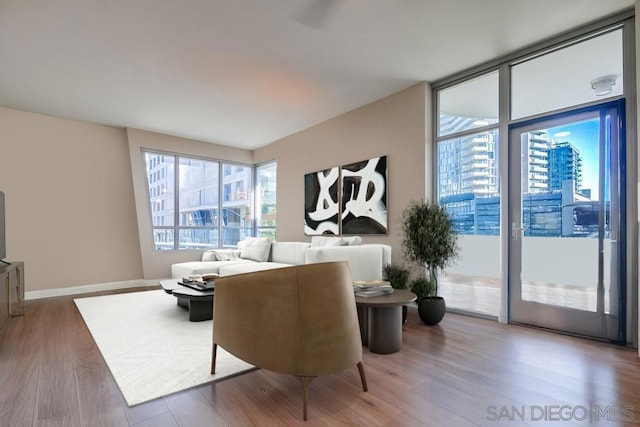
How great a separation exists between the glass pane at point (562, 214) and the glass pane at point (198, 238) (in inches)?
219

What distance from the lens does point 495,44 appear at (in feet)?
10.8

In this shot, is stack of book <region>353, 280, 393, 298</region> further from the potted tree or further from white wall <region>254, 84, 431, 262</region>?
white wall <region>254, 84, 431, 262</region>

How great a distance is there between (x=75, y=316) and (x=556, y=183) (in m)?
5.46

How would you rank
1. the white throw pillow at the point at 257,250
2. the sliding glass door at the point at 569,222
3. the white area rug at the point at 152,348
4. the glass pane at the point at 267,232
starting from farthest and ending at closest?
the glass pane at the point at 267,232
the white throw pillow at the point at 257,250
the sliding glass door at the point at 569,222
the white area rug at the point at 152,348

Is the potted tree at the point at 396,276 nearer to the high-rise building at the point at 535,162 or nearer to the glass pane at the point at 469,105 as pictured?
the high-rise building at the point at 535,162

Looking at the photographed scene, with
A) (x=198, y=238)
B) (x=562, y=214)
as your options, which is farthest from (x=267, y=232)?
(x=562, y=214)

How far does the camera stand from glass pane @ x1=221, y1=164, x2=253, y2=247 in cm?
712

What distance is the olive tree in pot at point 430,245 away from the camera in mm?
3504

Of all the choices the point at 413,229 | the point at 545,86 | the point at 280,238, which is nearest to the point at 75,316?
the point at 280,238

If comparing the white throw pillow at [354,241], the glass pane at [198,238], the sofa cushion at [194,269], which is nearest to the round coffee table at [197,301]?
the sofa cushion at [194,269]

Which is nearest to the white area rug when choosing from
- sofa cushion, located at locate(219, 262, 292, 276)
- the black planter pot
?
sofa cushion, located at locate(219, 262, 292, 276)

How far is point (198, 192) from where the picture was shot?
6.78 metres

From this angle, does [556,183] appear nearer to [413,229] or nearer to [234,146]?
[413,229]

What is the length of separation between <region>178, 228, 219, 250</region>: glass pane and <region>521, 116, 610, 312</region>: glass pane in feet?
18.2
